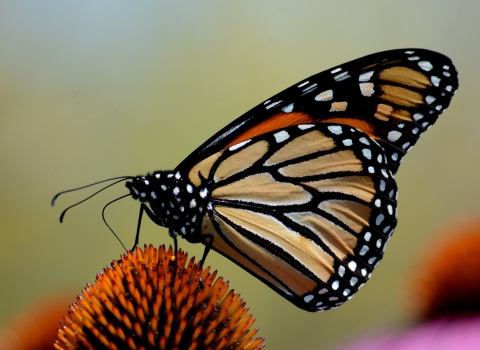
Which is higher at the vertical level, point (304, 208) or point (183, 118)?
point (183, 118)

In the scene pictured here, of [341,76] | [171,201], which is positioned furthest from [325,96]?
[171,201]

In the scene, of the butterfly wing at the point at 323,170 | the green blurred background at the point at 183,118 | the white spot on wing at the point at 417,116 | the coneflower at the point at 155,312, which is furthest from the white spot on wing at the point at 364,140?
the green blurred background at the point at 183,118

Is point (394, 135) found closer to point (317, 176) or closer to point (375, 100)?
point (375, 100)

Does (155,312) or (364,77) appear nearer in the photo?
(155,312)

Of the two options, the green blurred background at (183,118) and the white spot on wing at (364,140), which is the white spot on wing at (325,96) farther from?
the green blurred background at (183,118)

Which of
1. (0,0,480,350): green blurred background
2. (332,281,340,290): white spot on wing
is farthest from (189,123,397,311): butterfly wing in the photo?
(0,0,480,350): green blurred background

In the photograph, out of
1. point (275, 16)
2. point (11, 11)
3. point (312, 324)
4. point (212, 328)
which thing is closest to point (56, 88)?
point (11, 11)

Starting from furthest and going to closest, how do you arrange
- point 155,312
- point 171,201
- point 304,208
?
point 304,208 < point 171,201 < point 155,312

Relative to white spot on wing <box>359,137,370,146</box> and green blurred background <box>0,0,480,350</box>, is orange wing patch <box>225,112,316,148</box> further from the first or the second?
green blurred background <box>0,0,480,350</box>
